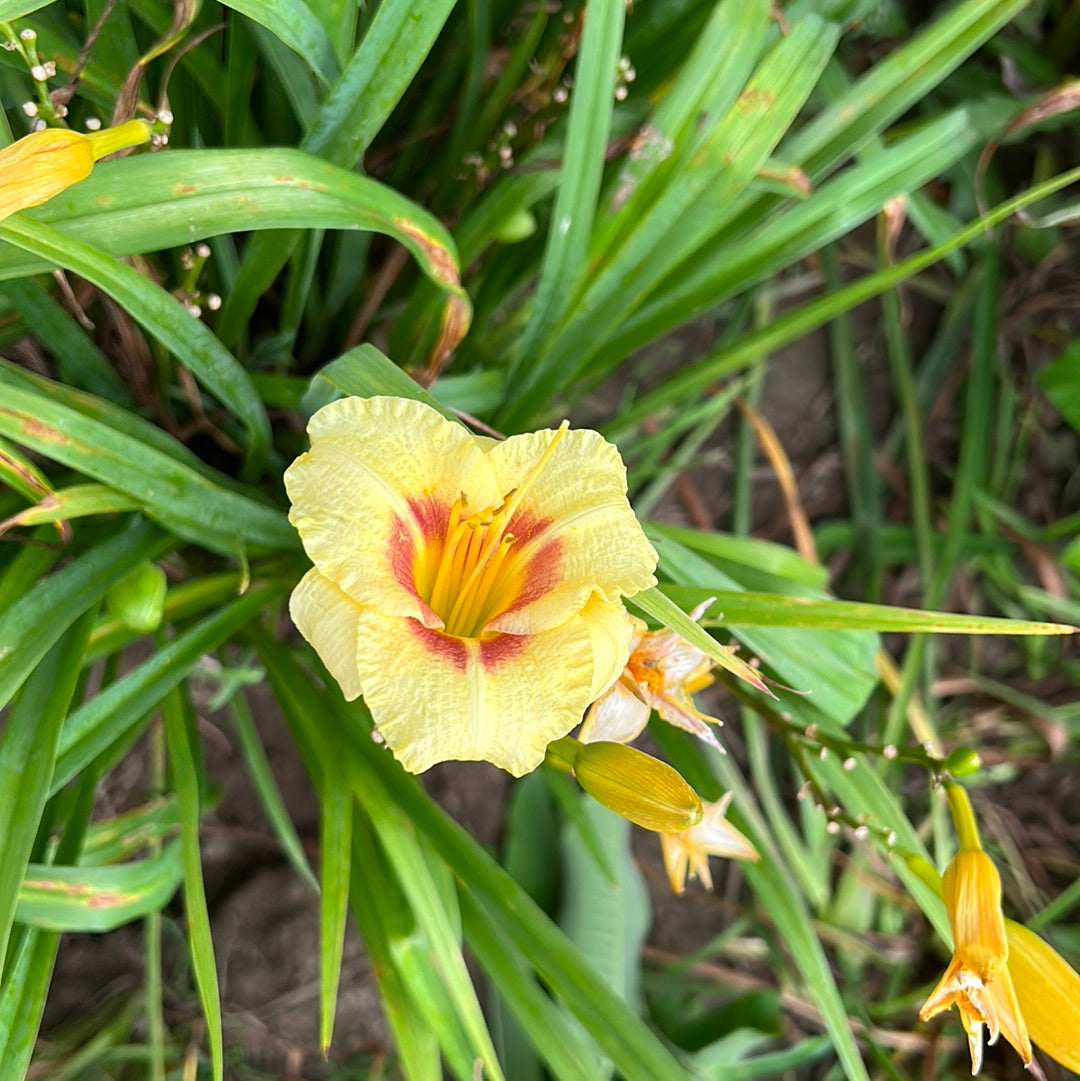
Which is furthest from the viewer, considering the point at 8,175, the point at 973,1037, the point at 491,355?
the point at 491,355

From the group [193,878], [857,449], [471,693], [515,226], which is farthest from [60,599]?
[857,449]

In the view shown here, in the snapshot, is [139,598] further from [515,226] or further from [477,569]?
[515,226]

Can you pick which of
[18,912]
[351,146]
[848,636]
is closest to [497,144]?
[351,146]

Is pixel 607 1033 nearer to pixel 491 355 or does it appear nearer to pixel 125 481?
pixel 125 481

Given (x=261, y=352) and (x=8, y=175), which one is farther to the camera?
(x=261, y=352)

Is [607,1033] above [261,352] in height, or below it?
below

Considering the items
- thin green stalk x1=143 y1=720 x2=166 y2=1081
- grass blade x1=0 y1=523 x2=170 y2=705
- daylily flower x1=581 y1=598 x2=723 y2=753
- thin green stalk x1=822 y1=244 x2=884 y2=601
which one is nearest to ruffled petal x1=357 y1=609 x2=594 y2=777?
daylily flower x1=581 y1=598 x2=723 y2=753

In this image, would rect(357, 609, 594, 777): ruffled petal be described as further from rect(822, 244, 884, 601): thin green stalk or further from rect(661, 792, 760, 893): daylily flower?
rect(822, 244, 884, 601): thin green stalk
